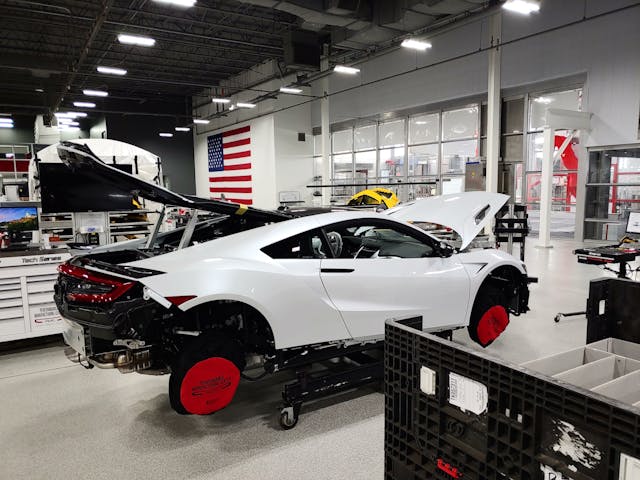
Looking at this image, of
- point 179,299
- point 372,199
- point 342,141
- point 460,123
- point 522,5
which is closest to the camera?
point 179,299

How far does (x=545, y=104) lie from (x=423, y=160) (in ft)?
14.5

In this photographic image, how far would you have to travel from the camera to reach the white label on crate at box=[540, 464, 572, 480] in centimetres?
91

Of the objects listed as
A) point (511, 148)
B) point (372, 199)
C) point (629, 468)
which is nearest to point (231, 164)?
point (372, 199)

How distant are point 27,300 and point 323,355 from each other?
290cm

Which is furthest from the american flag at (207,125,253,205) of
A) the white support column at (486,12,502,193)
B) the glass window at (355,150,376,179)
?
the white support column at (486,12,502,193)

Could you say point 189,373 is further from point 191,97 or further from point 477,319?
point 191,97

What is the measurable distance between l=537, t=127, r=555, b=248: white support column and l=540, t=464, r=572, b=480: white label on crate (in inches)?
440

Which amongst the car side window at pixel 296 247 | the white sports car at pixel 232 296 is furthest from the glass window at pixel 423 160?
the car side window at pixel 296 247

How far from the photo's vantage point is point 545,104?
41.5ft

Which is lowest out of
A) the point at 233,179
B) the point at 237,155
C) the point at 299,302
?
the point at 299,302

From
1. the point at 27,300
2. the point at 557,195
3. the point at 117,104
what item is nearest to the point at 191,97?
the point at 117,104

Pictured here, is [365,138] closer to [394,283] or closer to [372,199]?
[372,199]

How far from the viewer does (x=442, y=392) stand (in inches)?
44.6

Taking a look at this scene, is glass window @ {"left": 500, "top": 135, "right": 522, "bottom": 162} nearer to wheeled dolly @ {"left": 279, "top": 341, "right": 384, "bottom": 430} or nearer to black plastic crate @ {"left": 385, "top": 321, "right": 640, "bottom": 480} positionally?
wheeled dolly @ {"left": 279, "top": 341, "right": 384, "bottom": 430}
